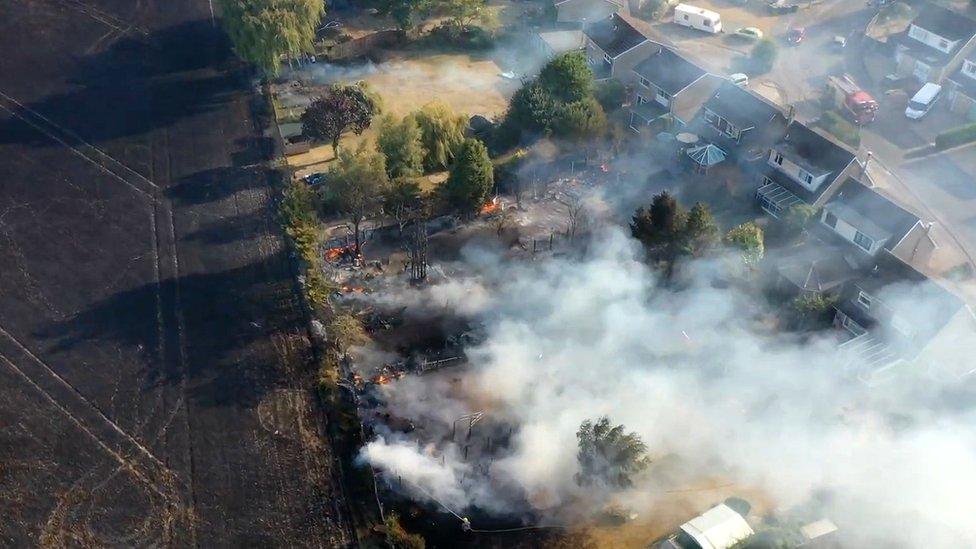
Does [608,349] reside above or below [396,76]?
below

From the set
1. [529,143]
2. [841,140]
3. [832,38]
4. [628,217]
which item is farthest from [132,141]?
[832,38]

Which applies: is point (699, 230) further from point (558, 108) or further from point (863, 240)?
point (558, 108)

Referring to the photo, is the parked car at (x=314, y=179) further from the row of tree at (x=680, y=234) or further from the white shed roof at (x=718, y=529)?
the white shed roof at (x=718, y=529)

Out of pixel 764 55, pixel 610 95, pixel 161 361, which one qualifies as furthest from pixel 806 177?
pixel 161 361

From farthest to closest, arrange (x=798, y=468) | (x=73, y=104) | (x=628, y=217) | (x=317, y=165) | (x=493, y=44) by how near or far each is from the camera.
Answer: (x=493, y=44) < (x=73, y=104) < (x=317, y=165) < (x=628, y=217) < (x=798, y=468)

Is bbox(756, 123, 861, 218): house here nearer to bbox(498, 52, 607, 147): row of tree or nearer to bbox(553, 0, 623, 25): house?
bbox(498, 52, 607, 147): row of tree

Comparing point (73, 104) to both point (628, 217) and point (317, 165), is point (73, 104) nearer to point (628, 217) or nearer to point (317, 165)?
point (317, 165)

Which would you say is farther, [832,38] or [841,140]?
[832,38]
